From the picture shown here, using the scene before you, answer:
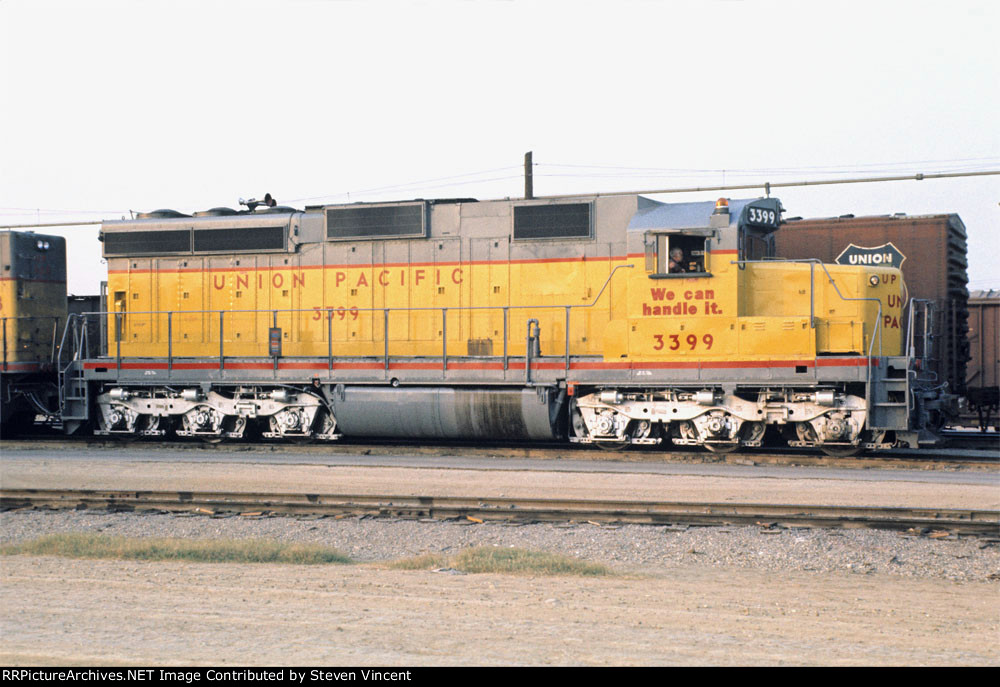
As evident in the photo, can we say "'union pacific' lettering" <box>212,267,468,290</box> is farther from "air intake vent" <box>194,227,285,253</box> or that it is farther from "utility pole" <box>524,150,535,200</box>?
"utility pole" <box>524,150,535,200</box>

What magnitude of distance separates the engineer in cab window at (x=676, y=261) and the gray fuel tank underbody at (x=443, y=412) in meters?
2.73

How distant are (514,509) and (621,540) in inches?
60.9

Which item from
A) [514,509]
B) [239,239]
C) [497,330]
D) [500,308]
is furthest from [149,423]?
[514,509]

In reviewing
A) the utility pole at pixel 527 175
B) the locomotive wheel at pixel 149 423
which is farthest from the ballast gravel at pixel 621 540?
the utility pole at pixel 527 175

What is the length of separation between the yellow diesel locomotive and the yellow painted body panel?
0.03 m

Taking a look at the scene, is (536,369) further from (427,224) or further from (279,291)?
(279,291)

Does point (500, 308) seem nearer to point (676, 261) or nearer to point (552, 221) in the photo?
point (552, 221)

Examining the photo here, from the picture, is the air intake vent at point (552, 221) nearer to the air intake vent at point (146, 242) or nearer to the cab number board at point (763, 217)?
the cab number board at point (763, 217)

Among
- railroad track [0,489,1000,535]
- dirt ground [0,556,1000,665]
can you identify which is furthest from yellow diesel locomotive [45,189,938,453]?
dirt ground [0,556,1000,665]

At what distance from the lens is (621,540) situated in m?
8.73

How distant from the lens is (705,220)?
45.6 feet

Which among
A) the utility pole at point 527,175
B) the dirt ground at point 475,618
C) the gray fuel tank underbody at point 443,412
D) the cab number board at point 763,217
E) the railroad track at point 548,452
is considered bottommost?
the railroad track at point 548,452

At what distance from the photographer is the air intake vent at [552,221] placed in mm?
14664
